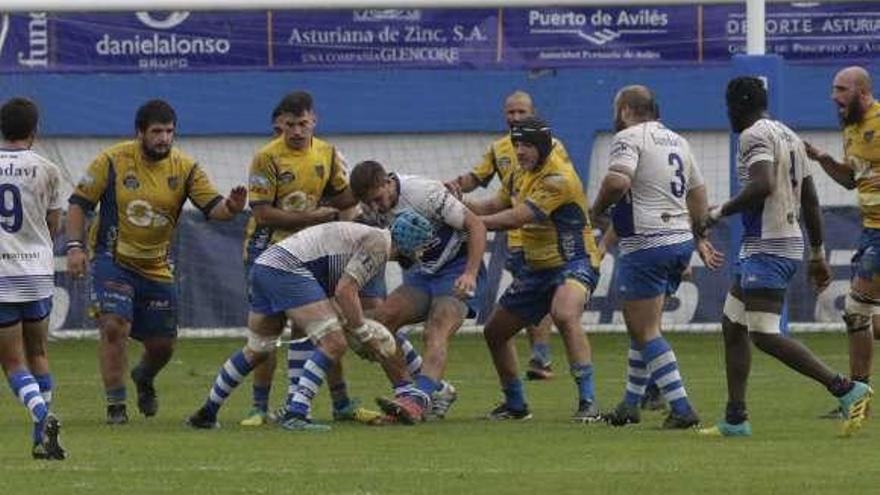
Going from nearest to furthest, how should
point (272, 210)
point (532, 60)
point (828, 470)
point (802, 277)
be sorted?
point (828, 470) < point (272, 210) < point (802, 277) < point (532, 60)

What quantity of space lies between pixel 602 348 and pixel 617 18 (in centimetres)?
622

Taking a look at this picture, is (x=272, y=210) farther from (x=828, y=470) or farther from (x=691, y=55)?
(x=691, y=55)

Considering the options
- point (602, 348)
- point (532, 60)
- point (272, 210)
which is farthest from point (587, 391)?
point (532, 60)

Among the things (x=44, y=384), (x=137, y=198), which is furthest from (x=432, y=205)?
(x=44, y=384)

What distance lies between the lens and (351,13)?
30.7 m

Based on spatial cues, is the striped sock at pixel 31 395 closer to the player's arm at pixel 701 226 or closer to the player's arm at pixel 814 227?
the player's arm at pixel 701 226

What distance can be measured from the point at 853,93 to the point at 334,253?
3.85 meters

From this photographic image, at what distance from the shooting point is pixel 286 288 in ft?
51.5

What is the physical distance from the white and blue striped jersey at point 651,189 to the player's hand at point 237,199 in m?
2.45

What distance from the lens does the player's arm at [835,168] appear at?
51.8 ft

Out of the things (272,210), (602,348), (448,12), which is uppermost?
(448,12)

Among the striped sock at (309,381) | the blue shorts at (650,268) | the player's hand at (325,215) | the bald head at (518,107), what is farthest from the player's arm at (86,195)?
the bald head at (518,107)

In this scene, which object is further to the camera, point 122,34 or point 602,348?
point 122,34

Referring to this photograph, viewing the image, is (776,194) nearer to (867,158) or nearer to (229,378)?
(867,158)
